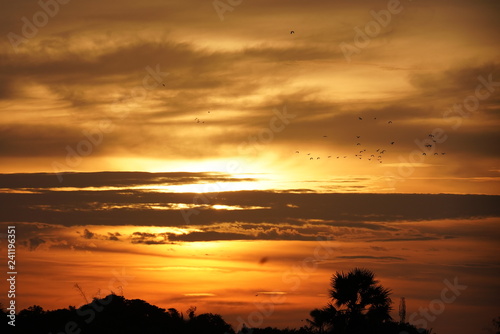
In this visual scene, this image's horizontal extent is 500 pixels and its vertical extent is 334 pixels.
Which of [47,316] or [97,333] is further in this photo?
[47,316]

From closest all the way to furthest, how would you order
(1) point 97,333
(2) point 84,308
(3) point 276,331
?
(1) point 97,333, (2) point 84,308, (3) point 276,331

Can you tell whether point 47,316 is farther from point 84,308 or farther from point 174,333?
point 174,333

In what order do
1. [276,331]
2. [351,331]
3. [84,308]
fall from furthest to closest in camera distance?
[276,331], [84,308], [351,331]

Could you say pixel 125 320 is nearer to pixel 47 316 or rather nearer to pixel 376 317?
pixel 47 316

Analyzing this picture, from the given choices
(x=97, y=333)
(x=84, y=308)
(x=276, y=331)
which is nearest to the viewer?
(x=97, y=333)

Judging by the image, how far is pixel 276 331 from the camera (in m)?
54.1

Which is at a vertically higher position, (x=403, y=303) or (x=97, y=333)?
(x=403, y=303)

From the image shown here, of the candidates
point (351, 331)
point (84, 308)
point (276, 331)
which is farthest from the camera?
point (276, 331)

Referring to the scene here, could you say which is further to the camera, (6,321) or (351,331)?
(6,321)

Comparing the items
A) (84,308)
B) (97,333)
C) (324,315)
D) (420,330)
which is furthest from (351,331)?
(84,308)

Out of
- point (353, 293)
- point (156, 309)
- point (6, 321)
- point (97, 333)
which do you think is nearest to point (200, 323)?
point (156, 309)

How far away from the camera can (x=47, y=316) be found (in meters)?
50.6

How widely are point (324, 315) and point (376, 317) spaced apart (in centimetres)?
275

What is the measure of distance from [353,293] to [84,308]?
20.2 meters
